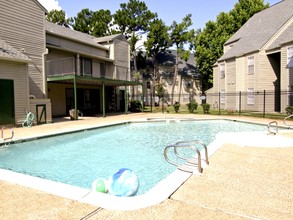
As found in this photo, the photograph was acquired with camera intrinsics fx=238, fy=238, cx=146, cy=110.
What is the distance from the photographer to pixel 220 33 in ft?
110

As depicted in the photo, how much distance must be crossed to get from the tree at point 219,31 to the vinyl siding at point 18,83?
2686 centimetres

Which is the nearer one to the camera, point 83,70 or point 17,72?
point 17,72

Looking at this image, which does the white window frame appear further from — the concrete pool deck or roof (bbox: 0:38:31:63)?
the concrete pool deck

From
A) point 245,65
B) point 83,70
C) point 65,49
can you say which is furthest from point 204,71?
point 65,49

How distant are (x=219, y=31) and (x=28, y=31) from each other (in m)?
26.2

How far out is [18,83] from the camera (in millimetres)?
13023

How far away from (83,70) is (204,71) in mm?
21008

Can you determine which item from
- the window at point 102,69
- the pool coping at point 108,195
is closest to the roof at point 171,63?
the window at point 102,69

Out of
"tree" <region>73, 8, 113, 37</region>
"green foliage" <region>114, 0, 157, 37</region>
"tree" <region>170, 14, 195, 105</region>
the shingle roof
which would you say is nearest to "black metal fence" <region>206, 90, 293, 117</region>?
the shingle roof

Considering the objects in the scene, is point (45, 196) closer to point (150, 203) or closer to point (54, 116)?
point (150, 203)

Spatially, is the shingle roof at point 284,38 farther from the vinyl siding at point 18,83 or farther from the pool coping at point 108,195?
the vinyl siding at point 18,83

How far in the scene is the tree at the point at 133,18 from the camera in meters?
37.1

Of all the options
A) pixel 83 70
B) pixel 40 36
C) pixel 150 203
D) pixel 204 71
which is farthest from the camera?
pixel 204 71

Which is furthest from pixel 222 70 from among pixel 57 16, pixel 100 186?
pixel 57 16
